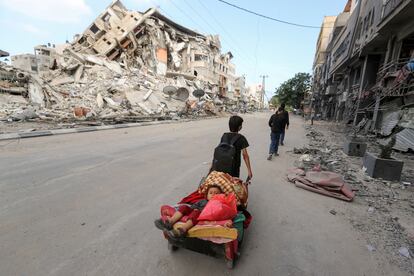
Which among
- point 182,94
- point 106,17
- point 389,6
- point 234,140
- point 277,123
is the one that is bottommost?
point 277,123

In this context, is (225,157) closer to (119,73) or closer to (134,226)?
(134,226)

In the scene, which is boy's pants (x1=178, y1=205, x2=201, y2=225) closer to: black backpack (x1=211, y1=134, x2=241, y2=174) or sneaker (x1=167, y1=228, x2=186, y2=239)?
sneaker (x1=167, y1=228, x2=186, y2=239)

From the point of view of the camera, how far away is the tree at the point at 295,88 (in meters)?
50.7

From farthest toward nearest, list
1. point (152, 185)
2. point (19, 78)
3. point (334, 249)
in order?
point (19, 78) < point (152, 185) < point (334, 249)

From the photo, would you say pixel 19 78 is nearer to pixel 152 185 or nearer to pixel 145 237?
pixel 152 185

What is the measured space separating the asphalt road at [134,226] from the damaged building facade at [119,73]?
1144cm

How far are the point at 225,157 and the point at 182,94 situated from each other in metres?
25.0

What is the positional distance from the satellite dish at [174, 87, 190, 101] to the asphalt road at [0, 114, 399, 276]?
71.7 feet

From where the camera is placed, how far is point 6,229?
2760 mm

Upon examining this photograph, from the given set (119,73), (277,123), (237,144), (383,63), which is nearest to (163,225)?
(237,144)

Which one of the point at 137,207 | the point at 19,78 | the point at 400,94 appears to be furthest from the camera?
the point at 19,78

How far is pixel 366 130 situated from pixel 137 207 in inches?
620

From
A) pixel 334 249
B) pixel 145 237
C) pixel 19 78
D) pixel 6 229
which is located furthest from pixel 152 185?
pixel 19 78

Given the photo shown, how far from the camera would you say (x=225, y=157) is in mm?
2996
